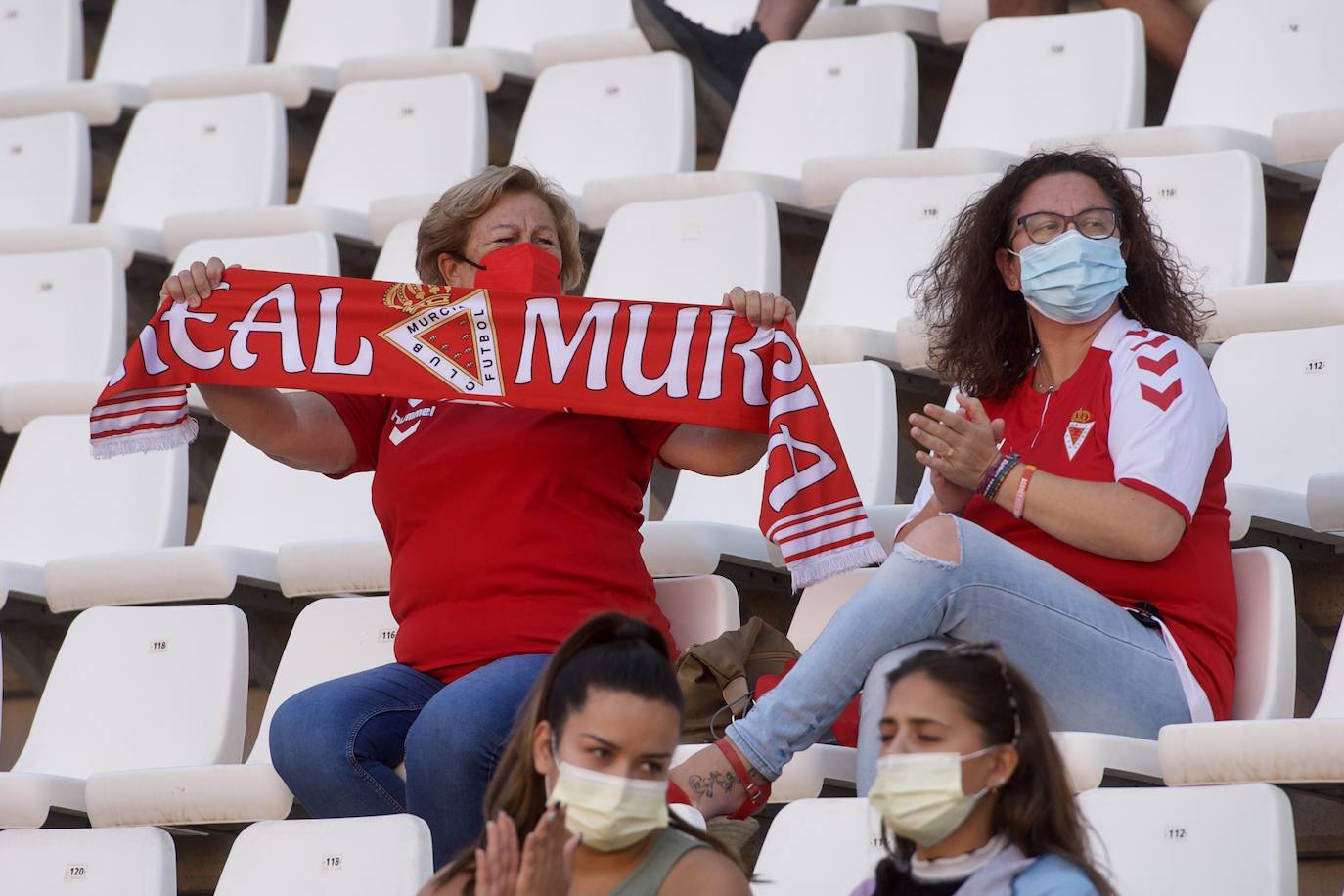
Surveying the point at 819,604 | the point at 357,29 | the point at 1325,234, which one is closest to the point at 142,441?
the point at 819,604

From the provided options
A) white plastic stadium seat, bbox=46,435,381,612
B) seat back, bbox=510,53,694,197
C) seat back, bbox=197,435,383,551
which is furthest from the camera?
seat back, bbox=510,53,694,197

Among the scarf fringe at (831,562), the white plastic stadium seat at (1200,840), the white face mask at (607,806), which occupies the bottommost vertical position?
the white plastic stadium seat at (1200,840)

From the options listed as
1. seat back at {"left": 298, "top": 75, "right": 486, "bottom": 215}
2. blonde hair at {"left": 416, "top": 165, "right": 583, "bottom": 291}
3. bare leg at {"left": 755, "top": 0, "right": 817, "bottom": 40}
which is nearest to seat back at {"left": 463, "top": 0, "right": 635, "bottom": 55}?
seat back at {"left": 298, "top": 75, "right": 486, "bottom": 215}

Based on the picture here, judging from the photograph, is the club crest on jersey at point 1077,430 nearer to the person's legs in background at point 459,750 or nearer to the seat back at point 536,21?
the person's legs in background at point 459,750

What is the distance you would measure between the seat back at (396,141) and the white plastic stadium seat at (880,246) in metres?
1.15

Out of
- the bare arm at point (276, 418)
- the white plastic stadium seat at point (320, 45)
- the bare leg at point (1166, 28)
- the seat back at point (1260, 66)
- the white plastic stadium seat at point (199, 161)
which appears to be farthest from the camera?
the white plastic stadium seat at point (320, 45)

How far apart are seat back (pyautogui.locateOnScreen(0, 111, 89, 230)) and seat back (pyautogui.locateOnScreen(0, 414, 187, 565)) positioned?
4.17 feet

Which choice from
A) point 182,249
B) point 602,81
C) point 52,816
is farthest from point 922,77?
point 52,816

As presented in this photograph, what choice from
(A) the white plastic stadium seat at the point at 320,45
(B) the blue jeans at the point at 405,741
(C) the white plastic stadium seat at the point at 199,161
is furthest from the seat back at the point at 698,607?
(A) the white plastic stadium seat at the point at 320,45

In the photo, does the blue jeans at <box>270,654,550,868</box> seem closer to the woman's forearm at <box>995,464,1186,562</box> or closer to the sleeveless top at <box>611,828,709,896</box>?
the sleeveless top at <box>611,828,709,896</box>

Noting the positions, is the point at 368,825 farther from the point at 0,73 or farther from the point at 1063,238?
the point at 0,73

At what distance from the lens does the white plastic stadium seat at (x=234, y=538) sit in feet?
11.0

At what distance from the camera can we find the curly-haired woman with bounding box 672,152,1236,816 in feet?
7.70

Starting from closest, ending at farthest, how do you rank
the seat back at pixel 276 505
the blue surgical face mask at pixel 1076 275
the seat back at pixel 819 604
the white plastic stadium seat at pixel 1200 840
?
the white plastic stadium seat at pixel 1200 840 → the blue surgical face mask at pixel 1076 275 → the seat back at pixel 819 604 → the seat back at pixel 276 505
